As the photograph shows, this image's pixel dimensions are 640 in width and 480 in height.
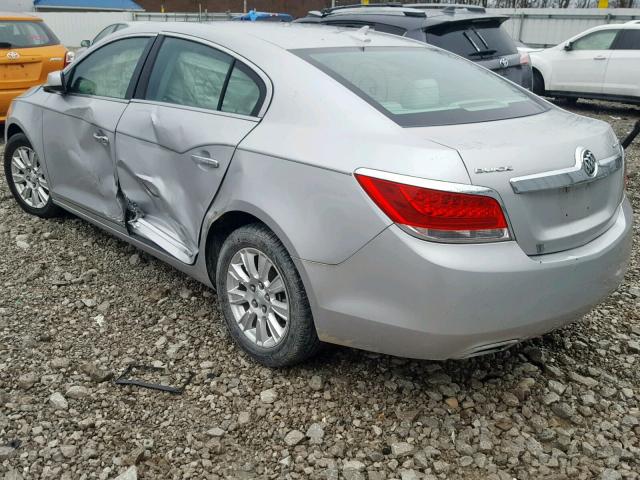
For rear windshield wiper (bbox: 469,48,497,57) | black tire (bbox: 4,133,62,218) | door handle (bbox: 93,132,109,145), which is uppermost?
rear windshield wiper (bbox: 469,48,497,57)

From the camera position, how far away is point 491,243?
241cm

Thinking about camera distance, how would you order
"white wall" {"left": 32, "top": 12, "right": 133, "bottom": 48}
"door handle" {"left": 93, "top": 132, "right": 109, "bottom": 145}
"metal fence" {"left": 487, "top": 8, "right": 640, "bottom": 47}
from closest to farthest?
"door handle" {"left": 93, "top": 132, "right": 109, "bottom": 145} < "metal fence" {"left": 487, "top": 8, "right": 640, "bottom": 47} < "white wall" {"left": 32, "top": 12, "right": 133, "bottom": 48}

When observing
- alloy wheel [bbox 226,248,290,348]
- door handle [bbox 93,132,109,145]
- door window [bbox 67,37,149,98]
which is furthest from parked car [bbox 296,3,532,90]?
alloy wheel [bbox 226,248,290,348]

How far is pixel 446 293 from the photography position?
238 cm

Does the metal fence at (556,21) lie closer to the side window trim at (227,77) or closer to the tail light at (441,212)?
the side window trim at (227,77)

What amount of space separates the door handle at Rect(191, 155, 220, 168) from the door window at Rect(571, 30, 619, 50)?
10.9m

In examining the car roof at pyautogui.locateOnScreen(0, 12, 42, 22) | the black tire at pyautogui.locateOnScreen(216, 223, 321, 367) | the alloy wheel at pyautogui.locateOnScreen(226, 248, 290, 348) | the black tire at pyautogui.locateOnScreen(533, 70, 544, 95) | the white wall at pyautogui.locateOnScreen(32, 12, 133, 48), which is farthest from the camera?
the white wall at pyautogui.locateOnScreen(32, 12, 133, 48)

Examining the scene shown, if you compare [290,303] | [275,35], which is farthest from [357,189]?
[275,35]

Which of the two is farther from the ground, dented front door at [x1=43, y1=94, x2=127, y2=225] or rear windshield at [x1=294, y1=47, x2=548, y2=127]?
rear windshield at [x1=294, y1=47, x2=548, y2=127]

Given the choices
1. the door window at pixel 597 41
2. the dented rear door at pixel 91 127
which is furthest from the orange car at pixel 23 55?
the door window at pixel 597 41

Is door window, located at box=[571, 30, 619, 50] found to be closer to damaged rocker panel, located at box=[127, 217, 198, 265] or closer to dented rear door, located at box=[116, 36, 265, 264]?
dented rear door, located at box=[116, 36, 265, 264]

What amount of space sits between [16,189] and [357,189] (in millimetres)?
3648

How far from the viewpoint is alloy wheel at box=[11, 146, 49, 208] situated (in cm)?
482

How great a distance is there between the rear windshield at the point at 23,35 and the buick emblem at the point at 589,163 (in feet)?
24.7
